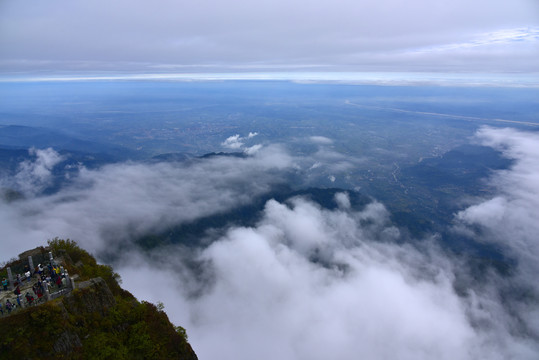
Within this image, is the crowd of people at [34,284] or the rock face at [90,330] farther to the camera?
the crowd of people at [34,284]

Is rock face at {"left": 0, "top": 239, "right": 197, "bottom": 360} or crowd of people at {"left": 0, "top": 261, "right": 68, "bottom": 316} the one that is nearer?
rock face at {"left": 0, "top": 239, "right": 197, "bottom": 360}

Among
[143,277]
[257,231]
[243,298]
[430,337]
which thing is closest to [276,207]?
[257,231]

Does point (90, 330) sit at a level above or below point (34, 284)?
below

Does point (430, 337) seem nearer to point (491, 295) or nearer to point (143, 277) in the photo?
point (491, 295)
